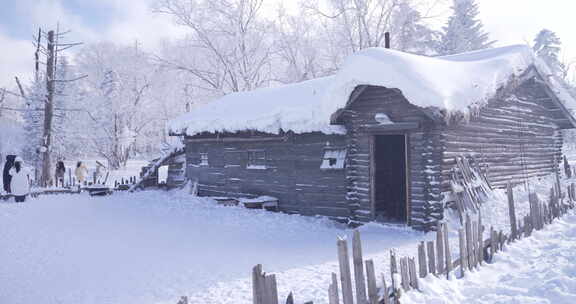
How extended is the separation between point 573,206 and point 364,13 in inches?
834

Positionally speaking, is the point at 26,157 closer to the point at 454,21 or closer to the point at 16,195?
the point at 16,195

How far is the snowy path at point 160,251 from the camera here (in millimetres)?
6707

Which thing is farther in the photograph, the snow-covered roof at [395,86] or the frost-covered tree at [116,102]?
the frost-covered tree at [116,102]

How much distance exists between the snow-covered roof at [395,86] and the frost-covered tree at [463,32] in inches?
938

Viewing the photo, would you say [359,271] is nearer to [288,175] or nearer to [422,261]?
[422,261]

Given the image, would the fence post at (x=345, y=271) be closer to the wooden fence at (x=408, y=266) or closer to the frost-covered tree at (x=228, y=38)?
the wooden fence at (x=408, y=266)

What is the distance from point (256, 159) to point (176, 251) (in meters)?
6.34

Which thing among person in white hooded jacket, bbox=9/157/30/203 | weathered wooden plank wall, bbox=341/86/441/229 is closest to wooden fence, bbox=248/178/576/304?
weathered wooden plank wall, bbox=341/86/441/229

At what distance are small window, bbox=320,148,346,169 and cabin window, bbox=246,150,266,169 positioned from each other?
2882 mm

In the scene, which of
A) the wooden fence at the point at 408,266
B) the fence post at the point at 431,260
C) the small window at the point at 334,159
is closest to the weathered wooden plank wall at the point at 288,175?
the small window at the point at 334,159

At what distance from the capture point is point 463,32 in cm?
3847

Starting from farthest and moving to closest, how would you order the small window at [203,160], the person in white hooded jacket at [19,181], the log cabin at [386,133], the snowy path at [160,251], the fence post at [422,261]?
the small window at [203,160] → the person in white hooded jacket at [19,181] → the log cabin at [386,133] → the snowy path at [160,251] → the fence post at [422,261]

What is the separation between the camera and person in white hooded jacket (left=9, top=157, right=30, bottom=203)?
1694cm

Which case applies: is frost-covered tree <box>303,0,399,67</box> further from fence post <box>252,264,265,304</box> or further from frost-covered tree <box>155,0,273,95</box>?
fence post <box>252,264,265,304</box>
